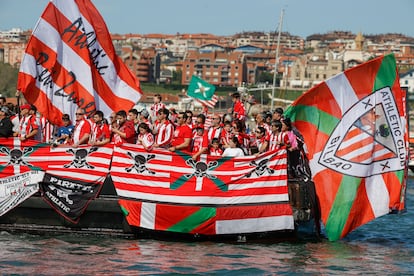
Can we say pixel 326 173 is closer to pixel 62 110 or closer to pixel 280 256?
pixel 280 256

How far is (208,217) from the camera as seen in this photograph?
1720 cm

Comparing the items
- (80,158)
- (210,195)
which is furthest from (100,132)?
(210,195)

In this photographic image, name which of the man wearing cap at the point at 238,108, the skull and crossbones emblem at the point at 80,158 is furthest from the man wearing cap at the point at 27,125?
the man wearing cap at the point at 238,108

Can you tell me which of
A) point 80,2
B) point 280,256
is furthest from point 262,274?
point 80,2

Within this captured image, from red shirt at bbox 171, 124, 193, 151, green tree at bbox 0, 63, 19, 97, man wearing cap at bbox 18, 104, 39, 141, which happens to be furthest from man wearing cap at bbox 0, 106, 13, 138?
green tree at bbox 0, 63, 19, 97

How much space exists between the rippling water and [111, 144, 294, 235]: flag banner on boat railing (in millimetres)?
357

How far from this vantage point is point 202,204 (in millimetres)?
17203

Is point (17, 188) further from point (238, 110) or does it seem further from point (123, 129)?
point (238, 110)

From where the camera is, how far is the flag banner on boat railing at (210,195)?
1722cm

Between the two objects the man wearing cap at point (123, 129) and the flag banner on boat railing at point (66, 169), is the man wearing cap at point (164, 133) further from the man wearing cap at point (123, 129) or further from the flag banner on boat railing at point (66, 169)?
the flag banner on boat railing at point (66, 169)

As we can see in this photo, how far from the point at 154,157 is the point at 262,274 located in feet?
11.2

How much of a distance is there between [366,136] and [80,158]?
4961 mm

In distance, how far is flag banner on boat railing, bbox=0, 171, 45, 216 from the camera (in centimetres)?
1750

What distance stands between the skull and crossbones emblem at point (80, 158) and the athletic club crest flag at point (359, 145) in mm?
3706
